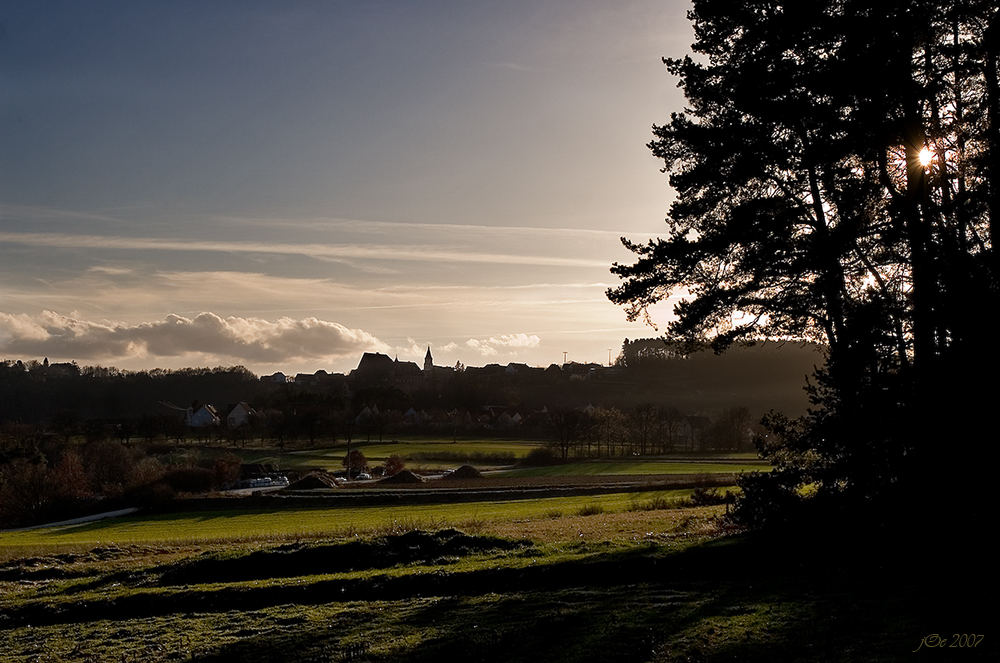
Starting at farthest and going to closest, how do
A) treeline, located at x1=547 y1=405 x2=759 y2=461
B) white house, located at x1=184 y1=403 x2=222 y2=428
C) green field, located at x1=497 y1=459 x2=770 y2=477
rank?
white house, located at x1=184 y1=403 x2=222 y2=428
treeline, located at x1=547 y1=405 x2=759 y2=461
green field, located at x1=497 y1=459 x2=770 y2=477

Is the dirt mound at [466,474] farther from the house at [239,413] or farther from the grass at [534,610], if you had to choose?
the house at [239,413]

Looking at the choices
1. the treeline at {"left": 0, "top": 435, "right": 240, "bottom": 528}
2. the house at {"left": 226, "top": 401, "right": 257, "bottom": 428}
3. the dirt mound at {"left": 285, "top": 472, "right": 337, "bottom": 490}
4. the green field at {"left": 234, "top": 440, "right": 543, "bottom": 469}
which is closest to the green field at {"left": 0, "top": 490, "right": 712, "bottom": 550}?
the treeline at {"left": 0, "top": 435, "right": 240, "bottom": 528}

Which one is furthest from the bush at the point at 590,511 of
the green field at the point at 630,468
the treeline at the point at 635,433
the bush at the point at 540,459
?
the treeline at the point at 635,433

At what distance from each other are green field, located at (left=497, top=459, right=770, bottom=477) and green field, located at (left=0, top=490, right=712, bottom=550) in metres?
21.4

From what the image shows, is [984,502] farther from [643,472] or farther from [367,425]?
[367,425]

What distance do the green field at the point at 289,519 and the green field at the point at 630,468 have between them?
2142 centimetres

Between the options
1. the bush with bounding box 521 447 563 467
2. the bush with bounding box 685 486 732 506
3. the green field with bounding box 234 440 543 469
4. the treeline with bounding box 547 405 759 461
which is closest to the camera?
the bush with bounding box 685 486 732 506

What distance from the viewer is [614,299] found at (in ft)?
69.8

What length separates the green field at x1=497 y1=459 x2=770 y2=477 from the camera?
73.4 metres

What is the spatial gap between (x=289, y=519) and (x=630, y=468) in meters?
40.3

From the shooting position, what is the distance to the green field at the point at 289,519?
137 feet

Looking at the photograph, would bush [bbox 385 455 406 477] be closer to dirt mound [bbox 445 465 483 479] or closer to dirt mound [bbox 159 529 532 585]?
dirt mound [bbox 445 465 483 479]

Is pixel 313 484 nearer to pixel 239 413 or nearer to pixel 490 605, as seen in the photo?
pixel 490 605

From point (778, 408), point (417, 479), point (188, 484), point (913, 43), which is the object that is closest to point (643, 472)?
point (417, 479)
